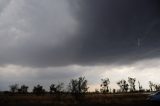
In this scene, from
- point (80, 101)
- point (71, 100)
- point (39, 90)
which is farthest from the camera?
point (39, 90)

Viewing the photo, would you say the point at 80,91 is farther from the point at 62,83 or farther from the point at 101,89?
the point at 101,89

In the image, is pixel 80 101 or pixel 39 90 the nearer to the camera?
pixel 80 101

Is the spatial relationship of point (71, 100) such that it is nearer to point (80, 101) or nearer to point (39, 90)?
point (80, 101)

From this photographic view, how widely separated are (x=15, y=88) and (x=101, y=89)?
47857 mm

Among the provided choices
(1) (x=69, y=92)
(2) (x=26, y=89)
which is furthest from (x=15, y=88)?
(1) (x=69, y=92)

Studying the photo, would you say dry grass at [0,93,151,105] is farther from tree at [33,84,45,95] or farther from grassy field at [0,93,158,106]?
tree at [33,84,45,95]

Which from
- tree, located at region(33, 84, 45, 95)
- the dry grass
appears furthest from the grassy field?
tree, located at region(33, 84, 45, 95)

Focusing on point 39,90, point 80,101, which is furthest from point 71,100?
point 39,90

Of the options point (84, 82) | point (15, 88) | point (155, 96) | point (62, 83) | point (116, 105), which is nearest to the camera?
point (155, 96)

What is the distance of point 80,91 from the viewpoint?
5388cm

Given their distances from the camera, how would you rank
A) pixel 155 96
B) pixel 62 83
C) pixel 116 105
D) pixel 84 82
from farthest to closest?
pixel 62 83 < pixel 84 82 < pixel 116 105 < pixel 155 96

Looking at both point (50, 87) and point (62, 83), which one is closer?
point (62, 83)

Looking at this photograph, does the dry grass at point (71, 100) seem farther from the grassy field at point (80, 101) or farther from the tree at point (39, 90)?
the tree at point (39, 90)

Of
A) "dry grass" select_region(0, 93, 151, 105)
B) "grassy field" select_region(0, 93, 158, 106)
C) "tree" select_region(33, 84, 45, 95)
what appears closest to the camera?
"grassy field" select_region(0, 93, 158, 106)
